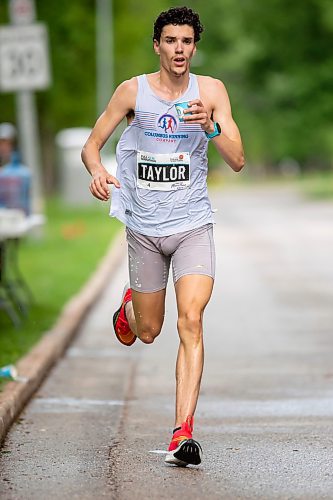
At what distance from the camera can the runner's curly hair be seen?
7.02 meters

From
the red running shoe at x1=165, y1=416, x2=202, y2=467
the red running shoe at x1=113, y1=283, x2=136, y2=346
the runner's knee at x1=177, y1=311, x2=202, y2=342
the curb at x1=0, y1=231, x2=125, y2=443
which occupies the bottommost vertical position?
the curb at x1=0, y1=231, x2=125, y2=443

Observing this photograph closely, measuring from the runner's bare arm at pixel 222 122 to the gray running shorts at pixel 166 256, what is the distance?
0.41 m

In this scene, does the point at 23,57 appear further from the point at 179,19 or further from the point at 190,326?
the point at 190,326

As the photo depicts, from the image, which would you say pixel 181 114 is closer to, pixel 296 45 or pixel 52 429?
pixel 52 429

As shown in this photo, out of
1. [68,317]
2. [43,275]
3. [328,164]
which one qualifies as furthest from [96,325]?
[328,164]

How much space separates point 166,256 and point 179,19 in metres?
1.20

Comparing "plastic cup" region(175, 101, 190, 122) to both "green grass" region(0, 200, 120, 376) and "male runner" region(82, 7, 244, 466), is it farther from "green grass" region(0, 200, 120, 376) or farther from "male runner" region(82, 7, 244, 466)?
"green grass" region(0, 200, 120, 376)

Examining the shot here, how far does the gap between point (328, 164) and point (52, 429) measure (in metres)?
100

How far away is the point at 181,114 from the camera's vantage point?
6.78m

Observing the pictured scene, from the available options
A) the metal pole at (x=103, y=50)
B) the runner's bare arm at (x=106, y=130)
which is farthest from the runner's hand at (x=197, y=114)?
the metal pole at (x=103, y=50)

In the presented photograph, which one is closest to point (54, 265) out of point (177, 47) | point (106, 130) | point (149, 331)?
point (149, 331)

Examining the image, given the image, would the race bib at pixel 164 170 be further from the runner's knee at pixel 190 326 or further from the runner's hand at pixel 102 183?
the runner's knee at pixel 190 326

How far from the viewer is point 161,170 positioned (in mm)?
7008

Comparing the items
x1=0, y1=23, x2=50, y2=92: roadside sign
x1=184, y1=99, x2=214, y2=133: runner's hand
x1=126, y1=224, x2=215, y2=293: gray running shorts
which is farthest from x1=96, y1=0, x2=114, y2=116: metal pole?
x1=184, y1=99, x2=214, y2=133: runner's hand
